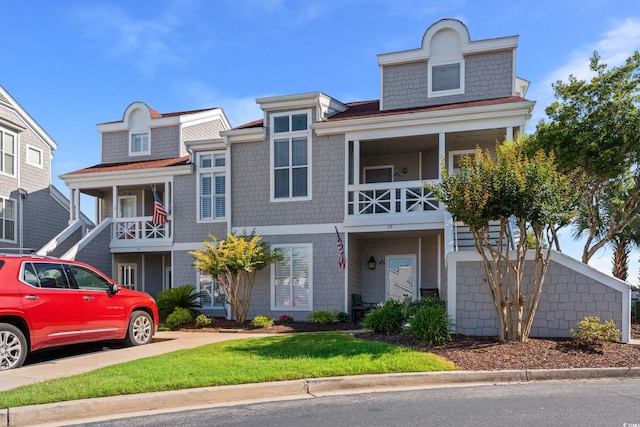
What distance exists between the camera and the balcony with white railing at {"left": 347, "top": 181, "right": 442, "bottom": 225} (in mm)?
14531

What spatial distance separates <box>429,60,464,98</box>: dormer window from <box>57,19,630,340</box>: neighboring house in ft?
0.10

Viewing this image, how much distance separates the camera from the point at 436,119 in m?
14.4

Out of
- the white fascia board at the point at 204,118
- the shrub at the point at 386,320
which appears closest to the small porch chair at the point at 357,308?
the shrub at the point at 386,320

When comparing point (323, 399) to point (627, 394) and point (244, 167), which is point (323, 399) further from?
point (244, 167)

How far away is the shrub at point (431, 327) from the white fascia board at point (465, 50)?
9145 mm

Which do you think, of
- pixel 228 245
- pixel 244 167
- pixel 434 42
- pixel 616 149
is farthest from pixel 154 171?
pixel 616 149

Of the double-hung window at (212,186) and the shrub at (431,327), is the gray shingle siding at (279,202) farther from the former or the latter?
the shrub at (431,327)

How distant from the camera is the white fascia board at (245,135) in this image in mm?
16078

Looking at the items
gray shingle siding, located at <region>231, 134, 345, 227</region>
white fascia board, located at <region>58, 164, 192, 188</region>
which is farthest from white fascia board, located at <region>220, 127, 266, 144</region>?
white fascia board, located at <region>58, 164, 192, 188</region>

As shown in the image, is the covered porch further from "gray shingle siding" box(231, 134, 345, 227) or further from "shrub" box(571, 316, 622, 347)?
Answer: "shrub" box(571, 316, 622, 347)

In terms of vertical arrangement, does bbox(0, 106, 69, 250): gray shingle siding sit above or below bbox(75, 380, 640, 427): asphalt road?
above

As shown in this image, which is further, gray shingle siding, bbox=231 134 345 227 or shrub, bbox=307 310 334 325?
gray shingle siding, bbox=231 134 345 227

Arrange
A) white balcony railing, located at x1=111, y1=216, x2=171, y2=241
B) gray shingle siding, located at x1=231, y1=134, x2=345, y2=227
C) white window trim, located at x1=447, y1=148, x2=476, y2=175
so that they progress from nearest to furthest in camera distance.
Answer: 1. gray shingle siding, located at x1=231, y1=134, x2=345, y2=227
2. white window trim, located at x1=447, y1=148, x2=476, y2=175
3. white balcony railing, located at x1=111, y1=216, x2=171, y2=241

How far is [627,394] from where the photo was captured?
6.53 meters
